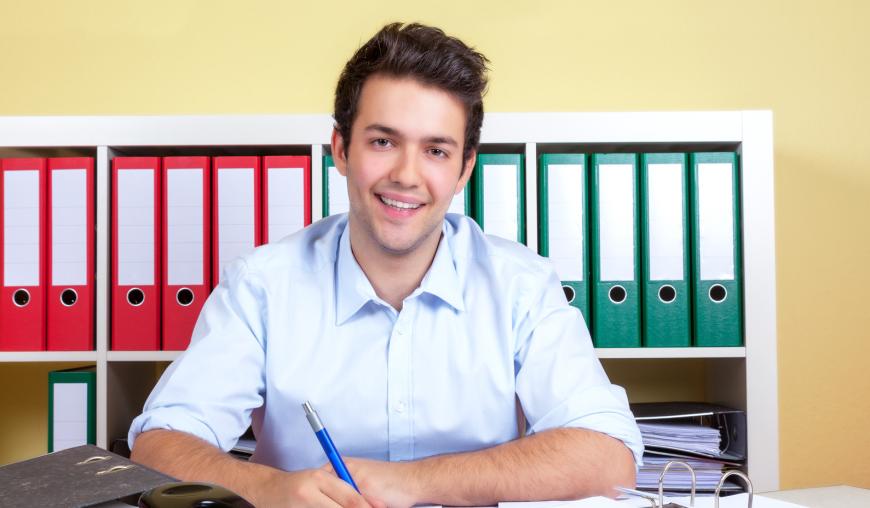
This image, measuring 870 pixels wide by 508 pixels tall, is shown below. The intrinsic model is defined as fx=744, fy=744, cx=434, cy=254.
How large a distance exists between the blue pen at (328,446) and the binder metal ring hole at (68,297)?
872 millimetres

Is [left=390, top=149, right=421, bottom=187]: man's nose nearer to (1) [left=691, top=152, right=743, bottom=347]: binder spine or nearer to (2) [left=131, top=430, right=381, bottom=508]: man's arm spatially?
(2) [left=131, top=430, right=381, bottom=508]: man's arm

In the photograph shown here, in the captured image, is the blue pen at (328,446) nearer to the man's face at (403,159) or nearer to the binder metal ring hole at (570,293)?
the man's face at (403,159)

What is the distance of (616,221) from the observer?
1460 millimetres

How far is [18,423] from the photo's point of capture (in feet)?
6.02

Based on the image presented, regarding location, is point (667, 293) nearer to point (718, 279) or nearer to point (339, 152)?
point (718, 279)

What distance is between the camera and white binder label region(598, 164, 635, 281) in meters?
1.46

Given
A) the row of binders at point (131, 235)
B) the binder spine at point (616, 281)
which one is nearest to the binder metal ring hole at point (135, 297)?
the row of binders at point (131, 235)

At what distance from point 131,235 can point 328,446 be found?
849 mm

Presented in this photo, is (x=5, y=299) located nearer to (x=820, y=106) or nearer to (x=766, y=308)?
(x=766, y=308)

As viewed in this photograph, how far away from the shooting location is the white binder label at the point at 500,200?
147cm

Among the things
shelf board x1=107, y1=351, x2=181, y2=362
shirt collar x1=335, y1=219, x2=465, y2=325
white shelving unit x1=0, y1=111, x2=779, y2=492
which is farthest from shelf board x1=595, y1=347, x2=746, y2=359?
shelf board x1=107, y1=351, x2=181, y2=362

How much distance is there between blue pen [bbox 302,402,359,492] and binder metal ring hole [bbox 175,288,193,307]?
2.42 feet

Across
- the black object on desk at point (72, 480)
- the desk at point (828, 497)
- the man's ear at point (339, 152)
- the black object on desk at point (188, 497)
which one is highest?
the man's ear at point (339, 152)

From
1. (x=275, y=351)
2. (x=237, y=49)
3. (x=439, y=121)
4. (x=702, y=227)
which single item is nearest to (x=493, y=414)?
(x=275, y=351)
